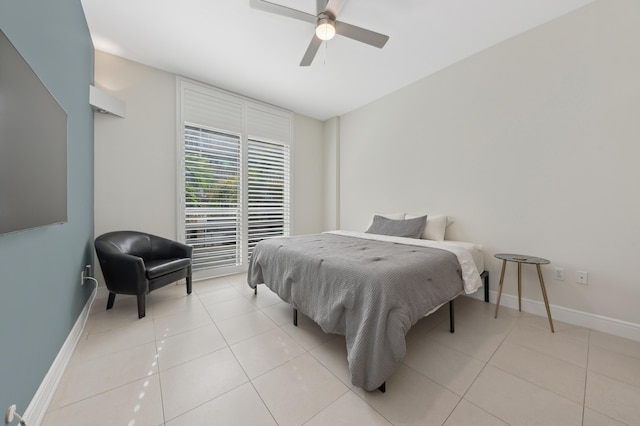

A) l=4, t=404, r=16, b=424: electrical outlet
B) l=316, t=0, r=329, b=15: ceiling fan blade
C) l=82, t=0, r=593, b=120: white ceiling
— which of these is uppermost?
l=82, t=0, r=593, b=120: white ceiling

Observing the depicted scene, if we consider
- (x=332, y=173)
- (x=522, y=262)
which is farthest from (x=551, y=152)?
(x=332, y=173)

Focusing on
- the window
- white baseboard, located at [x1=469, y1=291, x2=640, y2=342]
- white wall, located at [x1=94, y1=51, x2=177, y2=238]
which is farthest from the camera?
the window

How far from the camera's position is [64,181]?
1472mm

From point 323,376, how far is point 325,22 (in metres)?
2.74

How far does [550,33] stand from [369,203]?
109 inches

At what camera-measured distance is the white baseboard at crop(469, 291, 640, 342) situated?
1.90m

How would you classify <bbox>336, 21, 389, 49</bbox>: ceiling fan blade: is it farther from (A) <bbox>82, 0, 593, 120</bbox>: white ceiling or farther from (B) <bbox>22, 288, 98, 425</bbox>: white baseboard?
(B) <bbox>22, 288, 98, 425</bbox>: white baseboard

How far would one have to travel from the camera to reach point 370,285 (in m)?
1.42

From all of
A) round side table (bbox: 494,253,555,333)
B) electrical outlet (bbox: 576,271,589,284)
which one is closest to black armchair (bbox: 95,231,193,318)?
round side table (bbox: 494,253,555,333)

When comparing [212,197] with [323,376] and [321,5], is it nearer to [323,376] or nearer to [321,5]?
[321,5]

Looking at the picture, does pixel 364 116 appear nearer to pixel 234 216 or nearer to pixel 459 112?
pixel 459 112

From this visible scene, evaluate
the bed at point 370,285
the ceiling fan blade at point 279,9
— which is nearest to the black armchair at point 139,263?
the bed at point 370,285

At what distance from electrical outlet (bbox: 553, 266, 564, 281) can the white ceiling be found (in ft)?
7.97

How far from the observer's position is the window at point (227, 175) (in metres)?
3.26
